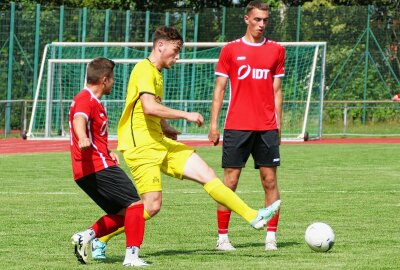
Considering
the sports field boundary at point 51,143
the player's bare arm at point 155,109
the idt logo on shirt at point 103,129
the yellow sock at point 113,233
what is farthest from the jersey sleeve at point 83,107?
the sports field boundary at point 51,143

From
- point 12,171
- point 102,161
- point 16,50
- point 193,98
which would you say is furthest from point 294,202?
point 16,50

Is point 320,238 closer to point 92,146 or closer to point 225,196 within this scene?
point 225,196

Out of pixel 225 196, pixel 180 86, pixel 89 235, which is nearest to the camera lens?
pixel 89 235

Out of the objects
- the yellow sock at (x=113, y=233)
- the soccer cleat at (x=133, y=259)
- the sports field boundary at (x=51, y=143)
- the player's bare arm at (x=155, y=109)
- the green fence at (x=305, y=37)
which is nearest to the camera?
the soccer cleat at (x=133, y=259)

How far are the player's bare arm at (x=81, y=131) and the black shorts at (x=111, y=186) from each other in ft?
1.29

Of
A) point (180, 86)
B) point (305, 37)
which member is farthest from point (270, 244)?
point (305, 37)

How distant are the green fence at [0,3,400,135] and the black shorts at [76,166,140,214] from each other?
79.7 feet

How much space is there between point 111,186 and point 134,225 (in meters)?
0.35

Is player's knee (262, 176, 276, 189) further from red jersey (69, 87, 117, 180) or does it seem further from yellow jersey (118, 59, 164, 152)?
red jersey (69, 87, 117, 180)

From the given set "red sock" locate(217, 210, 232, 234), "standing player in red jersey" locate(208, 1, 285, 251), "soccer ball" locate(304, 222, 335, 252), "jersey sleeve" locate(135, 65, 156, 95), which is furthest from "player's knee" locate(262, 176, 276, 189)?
"jersey sleeve" locate(135, 65, 156, 95)

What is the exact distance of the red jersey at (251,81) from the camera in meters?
10.3

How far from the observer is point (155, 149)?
955 cm

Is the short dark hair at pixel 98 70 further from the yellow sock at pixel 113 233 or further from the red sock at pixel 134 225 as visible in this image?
the yellow sock at pixel 113 233

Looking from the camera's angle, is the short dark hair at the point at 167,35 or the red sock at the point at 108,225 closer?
the red sock at the point at 108,225
